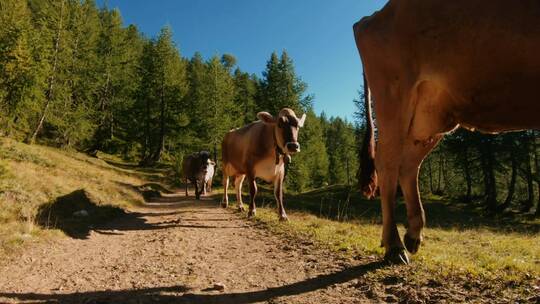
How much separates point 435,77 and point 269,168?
677cm

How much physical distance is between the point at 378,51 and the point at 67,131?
33597 millimetres

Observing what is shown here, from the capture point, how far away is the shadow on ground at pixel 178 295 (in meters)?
3.36

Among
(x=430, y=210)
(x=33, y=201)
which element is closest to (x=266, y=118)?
(x=33, y=201)

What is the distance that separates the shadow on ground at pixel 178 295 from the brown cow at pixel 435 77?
993 mm

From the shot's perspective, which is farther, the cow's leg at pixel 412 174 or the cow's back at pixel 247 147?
the cow's back at pixel 247 147

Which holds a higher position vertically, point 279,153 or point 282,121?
point 282,121

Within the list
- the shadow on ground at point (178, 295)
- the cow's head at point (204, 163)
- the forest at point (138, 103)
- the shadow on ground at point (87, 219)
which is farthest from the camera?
the forest at point (138, 103)

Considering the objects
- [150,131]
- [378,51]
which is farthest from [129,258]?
[150,131]

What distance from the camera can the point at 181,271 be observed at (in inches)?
175

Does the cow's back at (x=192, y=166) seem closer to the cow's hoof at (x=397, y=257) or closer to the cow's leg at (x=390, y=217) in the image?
the cow's leg at (x=390, y=217)

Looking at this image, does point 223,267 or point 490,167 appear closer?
point 223,267

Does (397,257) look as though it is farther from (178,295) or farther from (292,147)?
(292,147)

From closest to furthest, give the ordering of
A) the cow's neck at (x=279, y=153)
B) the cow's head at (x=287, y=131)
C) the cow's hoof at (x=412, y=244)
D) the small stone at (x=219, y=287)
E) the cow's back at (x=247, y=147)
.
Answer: the small stone at (x=219, y=287)
the cow's hoof at (x=412, y=244)
the cow's head at (x=287, y=131)
the cow's neck at (x=279, y=153)
the cow's back at (x=247, y=147)

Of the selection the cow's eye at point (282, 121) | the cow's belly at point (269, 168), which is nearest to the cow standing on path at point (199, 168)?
the cow's belly at point (269, 168)
